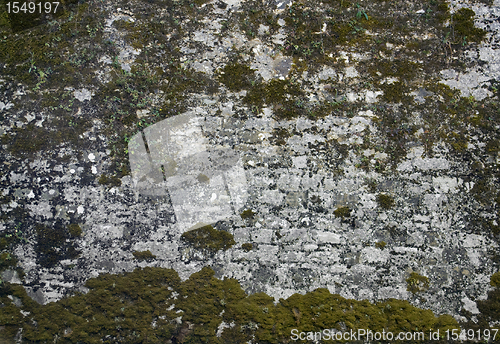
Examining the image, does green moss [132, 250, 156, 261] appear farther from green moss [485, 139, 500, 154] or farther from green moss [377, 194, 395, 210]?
green moss [485, 139, 500, 154]

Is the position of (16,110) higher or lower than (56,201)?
higher

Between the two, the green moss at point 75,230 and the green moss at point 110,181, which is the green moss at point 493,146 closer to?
the green moss at point 110,181

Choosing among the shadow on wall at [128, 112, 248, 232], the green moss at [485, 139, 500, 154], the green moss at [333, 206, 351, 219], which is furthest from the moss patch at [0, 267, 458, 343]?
the green moss at [485, 139, 500, 154]

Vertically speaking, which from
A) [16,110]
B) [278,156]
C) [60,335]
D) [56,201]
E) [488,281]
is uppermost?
[16,110]

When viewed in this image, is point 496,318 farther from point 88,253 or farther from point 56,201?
point 56,201

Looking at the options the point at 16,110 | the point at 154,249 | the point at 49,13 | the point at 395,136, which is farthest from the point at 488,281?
the point at 49,13
